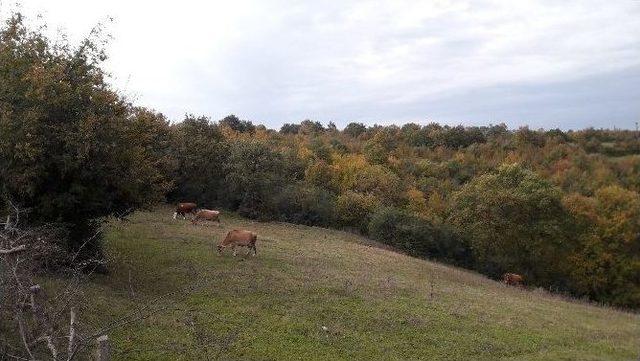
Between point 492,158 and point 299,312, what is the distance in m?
57.6

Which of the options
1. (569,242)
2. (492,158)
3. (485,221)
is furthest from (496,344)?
(492,158)

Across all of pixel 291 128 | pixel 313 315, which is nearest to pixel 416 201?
pixel 313 315

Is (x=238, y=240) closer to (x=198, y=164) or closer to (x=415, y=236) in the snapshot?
(x=198, y=164)

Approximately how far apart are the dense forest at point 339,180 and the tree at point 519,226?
0.12 m

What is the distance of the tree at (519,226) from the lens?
4578 centimetres

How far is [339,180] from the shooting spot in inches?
2598

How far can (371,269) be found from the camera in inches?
1046

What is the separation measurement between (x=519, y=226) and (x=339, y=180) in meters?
25.1

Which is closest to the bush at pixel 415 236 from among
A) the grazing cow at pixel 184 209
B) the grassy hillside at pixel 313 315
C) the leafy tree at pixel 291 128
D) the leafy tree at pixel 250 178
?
the leafy tree at pixel 250 178

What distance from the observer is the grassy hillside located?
1382 cm

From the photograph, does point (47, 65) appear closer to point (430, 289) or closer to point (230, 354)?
point (230, 354)

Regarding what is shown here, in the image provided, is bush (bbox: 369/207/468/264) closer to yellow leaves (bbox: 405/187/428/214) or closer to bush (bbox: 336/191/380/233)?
bush (bbox: 336/191/380/233)

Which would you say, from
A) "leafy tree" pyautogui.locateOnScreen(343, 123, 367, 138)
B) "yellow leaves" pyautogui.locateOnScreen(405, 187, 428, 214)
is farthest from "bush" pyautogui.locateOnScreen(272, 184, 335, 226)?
"leafy tree" pyautogui.locateOnScreen(343, 123, 367, 138)

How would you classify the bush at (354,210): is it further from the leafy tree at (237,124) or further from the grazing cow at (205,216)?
the leafy tree at (237,124)
